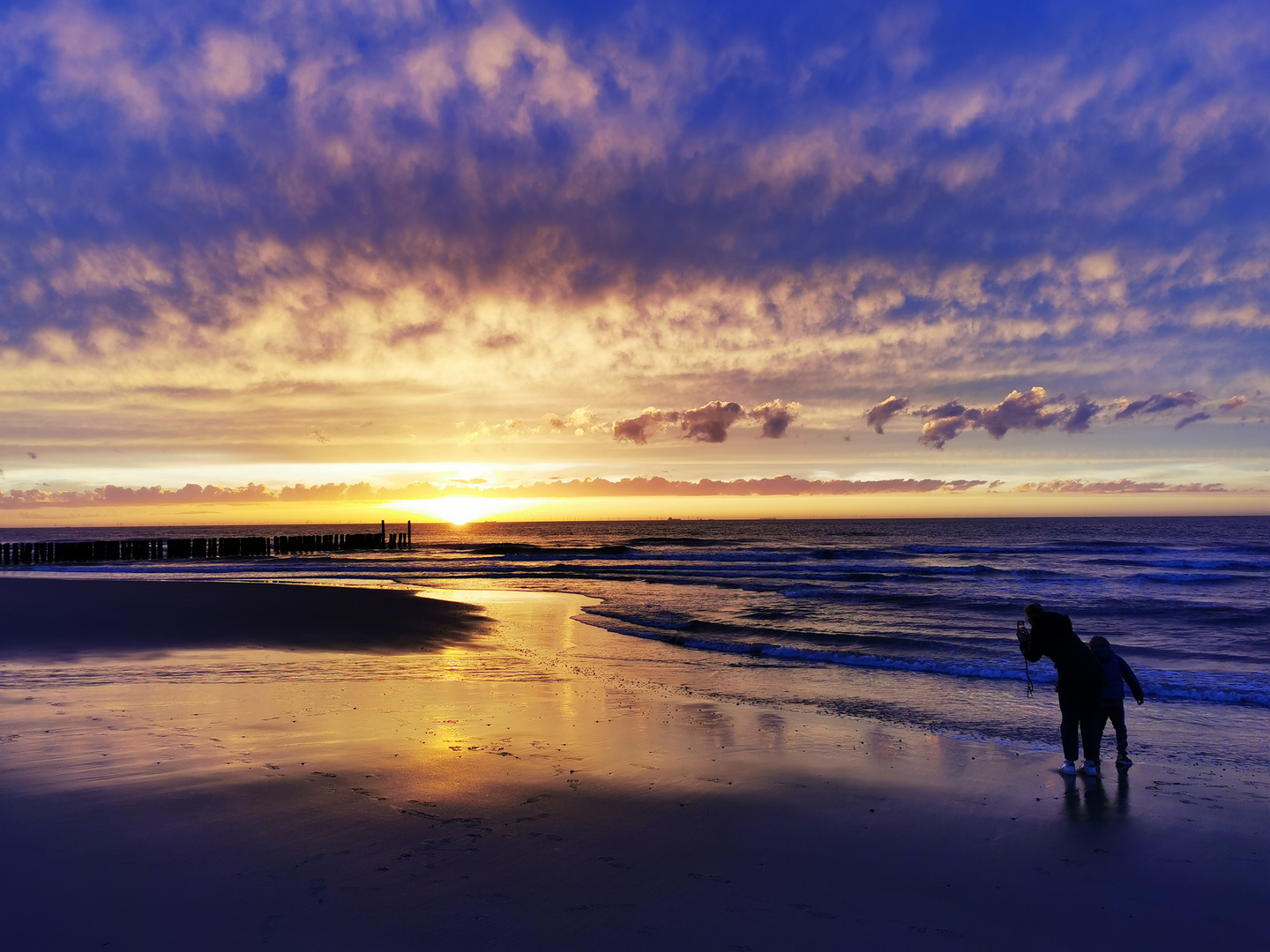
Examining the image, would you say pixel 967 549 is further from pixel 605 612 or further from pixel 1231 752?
pixel 1231 752

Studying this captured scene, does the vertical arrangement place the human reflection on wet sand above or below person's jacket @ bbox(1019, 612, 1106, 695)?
below

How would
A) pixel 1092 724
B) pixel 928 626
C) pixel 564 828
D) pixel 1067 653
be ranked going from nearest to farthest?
1. pixel 564 828
2. pixel 1092 724
3. pixel 1067 653
4. pixel 928 626

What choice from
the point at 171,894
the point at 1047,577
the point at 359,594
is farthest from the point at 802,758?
the point at 1047,577

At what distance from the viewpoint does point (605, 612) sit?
77.0 feet

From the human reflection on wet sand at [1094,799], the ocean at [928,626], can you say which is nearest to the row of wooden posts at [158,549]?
the ocean at [928,626]

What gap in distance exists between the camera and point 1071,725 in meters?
8.30

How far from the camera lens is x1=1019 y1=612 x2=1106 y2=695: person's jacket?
27.3 ft

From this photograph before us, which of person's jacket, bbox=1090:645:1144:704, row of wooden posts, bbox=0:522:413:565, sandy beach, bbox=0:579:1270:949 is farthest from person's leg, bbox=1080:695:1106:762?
row of wooden posts, bbox=0:522:413:565

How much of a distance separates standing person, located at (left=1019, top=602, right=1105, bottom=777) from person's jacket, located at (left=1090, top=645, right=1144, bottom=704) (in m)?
0.21

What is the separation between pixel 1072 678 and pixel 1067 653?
0.31 meters

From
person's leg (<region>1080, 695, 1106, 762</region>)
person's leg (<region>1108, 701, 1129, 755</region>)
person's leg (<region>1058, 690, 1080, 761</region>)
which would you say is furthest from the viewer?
person's leg (<region>1108, 701, 1129, 755</region>)

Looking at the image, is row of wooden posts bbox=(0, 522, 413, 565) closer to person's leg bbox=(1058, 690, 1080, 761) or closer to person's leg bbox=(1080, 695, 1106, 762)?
person's leg bbox=(1058, 690, 1080, 761)

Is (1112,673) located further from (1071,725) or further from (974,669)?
(974,669)

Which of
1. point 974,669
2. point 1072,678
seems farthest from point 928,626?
point 1072,678
